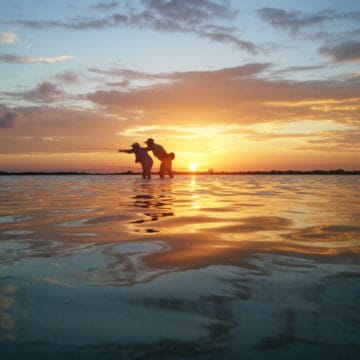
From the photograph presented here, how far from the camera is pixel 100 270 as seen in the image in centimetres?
329

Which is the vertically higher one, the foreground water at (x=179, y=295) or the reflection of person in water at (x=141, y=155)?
the reflection of person in water at (x=141, y=155)

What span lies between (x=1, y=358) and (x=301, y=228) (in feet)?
16.3

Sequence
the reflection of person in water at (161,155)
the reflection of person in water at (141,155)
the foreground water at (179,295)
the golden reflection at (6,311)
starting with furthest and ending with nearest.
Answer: the reflection of person in water at (161,155)
the reflection of person in water at (141,155)
the golden reflection at (6,311)
the foreground water at (179,295)

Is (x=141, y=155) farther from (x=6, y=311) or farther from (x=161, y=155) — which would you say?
(x=6, y=311)

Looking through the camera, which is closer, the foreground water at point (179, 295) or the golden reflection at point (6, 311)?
the foreground water at point (179, 295)

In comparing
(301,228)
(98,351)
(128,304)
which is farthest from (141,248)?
(301,228)

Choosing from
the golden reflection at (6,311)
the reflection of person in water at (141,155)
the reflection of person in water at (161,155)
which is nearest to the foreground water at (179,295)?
the golden reflection at (6,311)

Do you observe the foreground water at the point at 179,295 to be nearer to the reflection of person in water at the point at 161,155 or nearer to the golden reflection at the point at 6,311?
the golden reflection at the point at 6,311

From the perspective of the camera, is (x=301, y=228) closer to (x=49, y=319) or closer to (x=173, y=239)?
(x=173, y=239)

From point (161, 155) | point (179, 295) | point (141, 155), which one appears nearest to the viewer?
point (179, 295)

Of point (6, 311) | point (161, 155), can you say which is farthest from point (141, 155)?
point (6, 311)

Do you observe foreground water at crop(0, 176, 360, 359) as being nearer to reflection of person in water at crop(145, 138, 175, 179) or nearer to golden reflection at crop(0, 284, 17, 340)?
golden reflection at crop(0, 284, 17, 340)

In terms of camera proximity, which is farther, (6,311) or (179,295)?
(179,295)

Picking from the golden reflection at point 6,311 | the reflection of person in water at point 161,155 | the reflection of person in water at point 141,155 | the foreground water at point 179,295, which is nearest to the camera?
the foreground water at point 179,295
